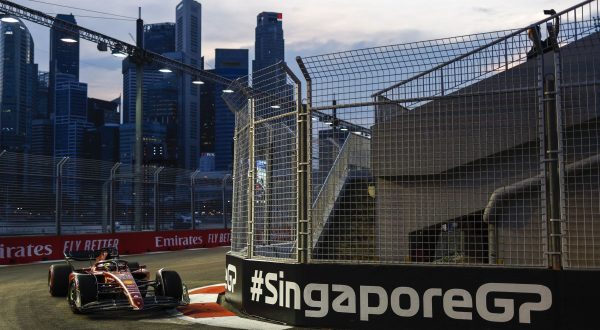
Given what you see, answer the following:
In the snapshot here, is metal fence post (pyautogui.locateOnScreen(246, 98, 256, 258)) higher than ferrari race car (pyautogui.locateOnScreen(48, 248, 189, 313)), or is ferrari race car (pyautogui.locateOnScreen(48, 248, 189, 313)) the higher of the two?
metal fence post (pyautogui.locateOnScreen(246, 98, 256, 258))

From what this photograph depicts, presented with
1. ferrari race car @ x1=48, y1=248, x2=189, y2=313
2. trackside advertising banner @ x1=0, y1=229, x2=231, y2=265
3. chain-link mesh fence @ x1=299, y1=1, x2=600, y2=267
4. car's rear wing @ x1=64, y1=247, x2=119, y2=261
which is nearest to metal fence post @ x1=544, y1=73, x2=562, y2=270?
chain-link mesh fence @ x1=299, y1=1, x2=600, y2=267

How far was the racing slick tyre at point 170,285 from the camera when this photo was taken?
10258 mm

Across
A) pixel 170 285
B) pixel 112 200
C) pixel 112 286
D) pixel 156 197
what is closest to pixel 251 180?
pixel 170 285

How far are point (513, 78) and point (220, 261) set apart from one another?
13364 millimetres

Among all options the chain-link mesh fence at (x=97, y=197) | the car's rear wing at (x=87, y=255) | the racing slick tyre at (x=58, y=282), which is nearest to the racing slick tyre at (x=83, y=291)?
the car's rear wing at (x=87, y=255)

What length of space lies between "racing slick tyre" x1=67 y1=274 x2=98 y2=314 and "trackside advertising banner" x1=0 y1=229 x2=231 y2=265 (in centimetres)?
1041

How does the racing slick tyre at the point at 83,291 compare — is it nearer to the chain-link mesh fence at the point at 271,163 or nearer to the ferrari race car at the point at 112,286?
the ferrari race car at the point at 112,286

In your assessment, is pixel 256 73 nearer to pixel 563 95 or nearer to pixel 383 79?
pixel 383 79

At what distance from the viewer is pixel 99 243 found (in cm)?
2133

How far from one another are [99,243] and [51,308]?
37.3ft

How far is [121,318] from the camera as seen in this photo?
30.4ft

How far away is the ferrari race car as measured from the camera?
931cm

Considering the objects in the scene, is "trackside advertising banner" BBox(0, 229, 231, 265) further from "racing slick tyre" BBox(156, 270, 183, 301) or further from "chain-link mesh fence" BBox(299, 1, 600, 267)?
"chain-link mesh fence" BBox(299, 1, 600, 267)

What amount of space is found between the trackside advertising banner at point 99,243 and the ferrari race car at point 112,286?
811cm
